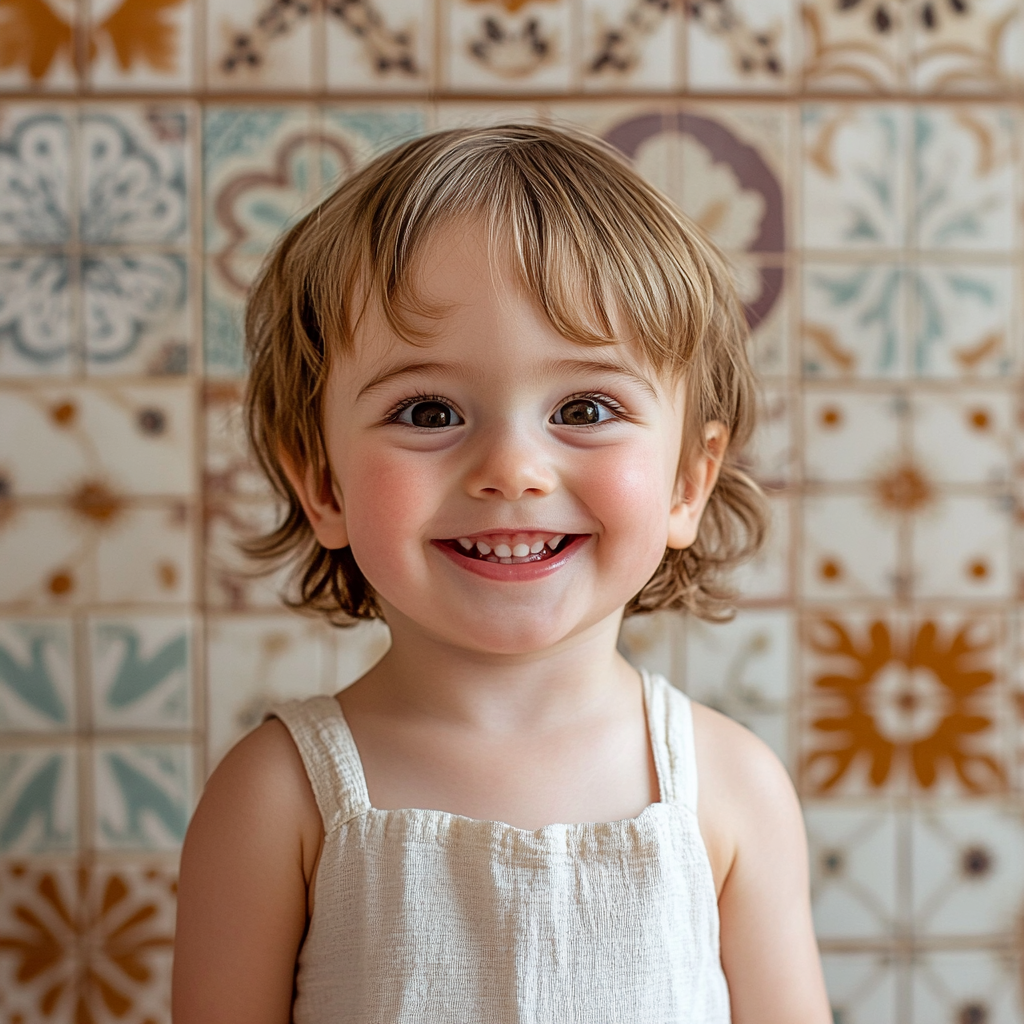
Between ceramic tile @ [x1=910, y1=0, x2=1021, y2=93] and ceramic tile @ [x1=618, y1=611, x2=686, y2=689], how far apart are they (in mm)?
496

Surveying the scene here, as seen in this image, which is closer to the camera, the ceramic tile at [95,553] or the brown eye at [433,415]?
the brown eye at [433,415]

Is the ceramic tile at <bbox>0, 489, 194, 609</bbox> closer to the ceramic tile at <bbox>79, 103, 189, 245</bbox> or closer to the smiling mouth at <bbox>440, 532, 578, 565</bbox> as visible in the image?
the ceramic tile at <bbox>79, 103, 189, 245</bbox>

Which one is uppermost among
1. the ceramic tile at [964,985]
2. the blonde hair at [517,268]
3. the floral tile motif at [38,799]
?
the blonde hair at [517,268]

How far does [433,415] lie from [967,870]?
0.67 meters

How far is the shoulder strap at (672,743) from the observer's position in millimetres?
682

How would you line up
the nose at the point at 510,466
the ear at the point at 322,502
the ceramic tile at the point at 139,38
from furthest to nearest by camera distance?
the ceramic tile at the point at 139,38
the ear at the point at 322,502
the nose at the point at 510,466

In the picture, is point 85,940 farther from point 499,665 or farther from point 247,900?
point 499,665

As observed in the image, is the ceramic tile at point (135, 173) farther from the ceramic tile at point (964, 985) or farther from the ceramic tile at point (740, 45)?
the ceramic tile at point (964, 985)

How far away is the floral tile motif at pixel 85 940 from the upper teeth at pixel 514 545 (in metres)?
0.51

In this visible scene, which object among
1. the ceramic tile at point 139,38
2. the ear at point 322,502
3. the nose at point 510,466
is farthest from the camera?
the ceramic tile at point 139,38

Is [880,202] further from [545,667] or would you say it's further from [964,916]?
[964,916]

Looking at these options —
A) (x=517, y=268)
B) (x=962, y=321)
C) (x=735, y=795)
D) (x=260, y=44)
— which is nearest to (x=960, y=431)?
(x=962, y=321)

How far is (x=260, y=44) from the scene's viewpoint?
0.90 meters

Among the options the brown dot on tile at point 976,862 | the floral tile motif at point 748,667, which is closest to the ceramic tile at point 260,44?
the floral tile motif at point 748,667
